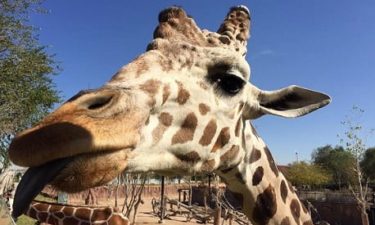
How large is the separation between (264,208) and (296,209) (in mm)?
484

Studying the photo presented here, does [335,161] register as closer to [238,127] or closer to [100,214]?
[100,214]

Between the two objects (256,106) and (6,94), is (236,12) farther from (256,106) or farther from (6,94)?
(6,94)

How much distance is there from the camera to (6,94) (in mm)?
20359

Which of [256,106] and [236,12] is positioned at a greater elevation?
[236,12]

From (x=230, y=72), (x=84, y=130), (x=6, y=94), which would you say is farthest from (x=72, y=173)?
(x=6, y=94)

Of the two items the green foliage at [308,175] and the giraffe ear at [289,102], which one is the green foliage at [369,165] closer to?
the green foliage at [308,175]

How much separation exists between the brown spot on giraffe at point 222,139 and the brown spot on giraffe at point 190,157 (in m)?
0.20

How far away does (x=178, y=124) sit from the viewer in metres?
2.64

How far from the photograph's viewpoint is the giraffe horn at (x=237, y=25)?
11.2 ft

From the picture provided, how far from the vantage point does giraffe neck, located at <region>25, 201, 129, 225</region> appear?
9401 mm

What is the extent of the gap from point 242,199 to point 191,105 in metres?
1.20

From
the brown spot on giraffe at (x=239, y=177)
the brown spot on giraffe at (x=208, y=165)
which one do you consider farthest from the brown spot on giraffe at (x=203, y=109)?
the brown spot on giraffe at (x=239, y=177)

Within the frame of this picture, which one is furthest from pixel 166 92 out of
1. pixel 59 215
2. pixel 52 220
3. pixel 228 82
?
pixel 52 220

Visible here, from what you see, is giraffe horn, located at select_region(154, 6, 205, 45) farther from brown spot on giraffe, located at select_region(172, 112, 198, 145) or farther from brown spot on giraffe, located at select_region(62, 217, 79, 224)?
brown spot on giraffe, located at select_region(62, 217, 79, 224)
